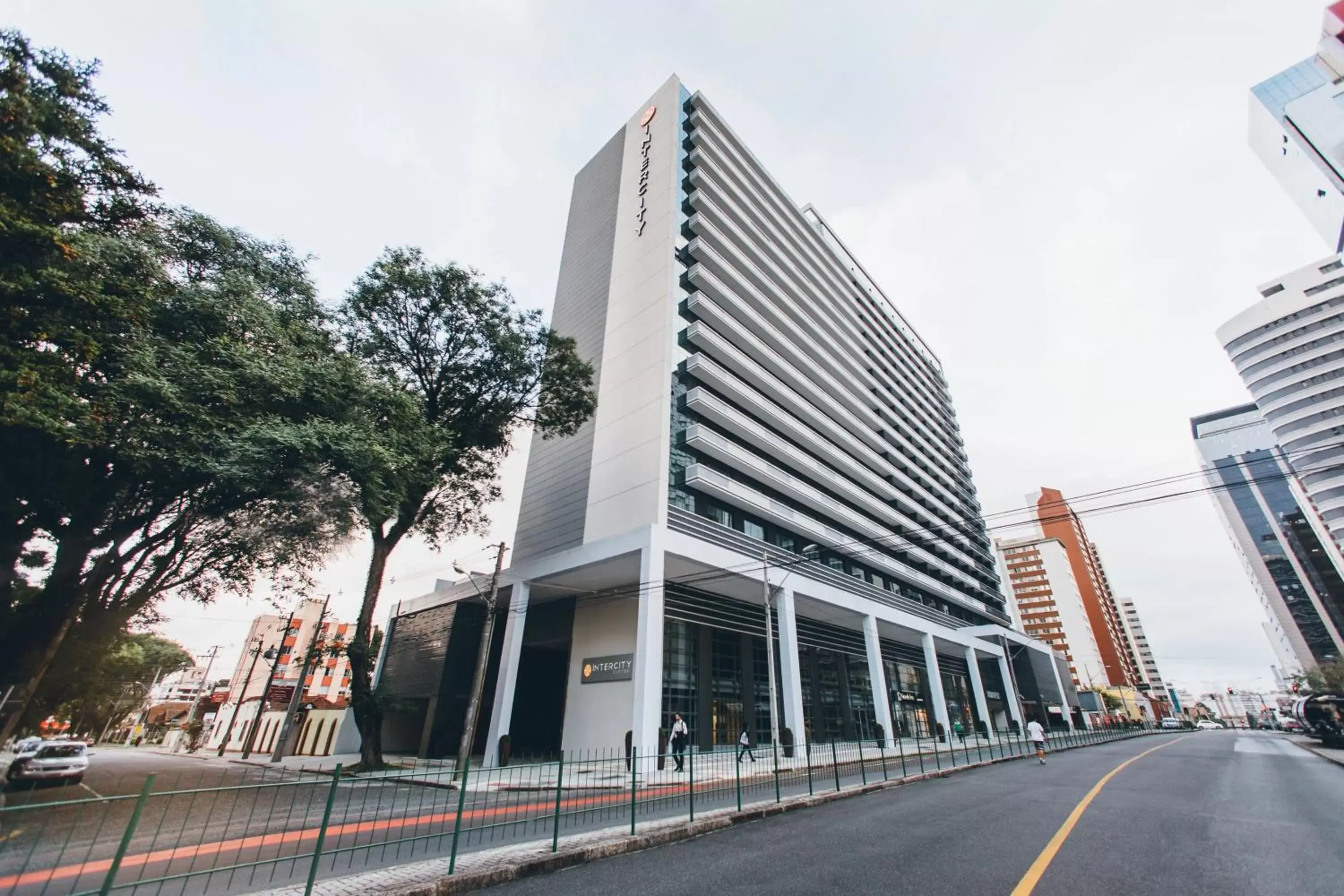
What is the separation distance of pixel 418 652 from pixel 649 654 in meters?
16.6

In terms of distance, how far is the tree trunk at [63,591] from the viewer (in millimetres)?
14023

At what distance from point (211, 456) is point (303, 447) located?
194 cm

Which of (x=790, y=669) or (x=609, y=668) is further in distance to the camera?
(x=790, y=669)

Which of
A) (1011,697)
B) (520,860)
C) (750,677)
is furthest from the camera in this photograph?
(1011,697)

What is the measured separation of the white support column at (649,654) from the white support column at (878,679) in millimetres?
14064

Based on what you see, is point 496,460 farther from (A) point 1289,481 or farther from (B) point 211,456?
(A) point 1289,481

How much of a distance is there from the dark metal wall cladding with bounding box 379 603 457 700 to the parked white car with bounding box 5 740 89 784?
1167 centimetres

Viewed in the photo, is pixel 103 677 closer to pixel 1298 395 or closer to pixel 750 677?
pixel 750 677

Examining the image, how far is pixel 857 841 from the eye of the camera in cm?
722

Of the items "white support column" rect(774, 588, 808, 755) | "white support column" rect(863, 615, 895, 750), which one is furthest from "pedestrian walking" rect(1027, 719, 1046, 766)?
"white support column" rect(774, 588, 808, 755)

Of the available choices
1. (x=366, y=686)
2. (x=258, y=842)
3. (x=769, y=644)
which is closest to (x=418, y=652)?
(x=366, y=686)

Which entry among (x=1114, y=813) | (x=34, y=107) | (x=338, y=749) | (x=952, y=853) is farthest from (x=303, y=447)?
(x=338, y=749)

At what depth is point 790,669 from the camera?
22641 millimetres

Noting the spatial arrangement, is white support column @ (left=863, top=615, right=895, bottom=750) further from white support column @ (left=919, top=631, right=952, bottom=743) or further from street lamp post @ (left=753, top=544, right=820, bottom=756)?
white support column @ (left=919, top=631, right=952, bottom=743)
